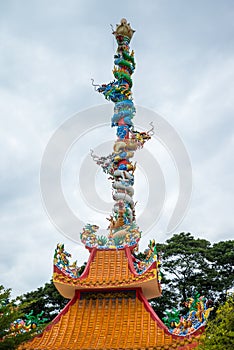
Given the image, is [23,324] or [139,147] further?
[139,147]

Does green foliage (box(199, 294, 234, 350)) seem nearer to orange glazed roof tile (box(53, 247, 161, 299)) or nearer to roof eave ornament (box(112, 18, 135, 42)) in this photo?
orange glazed roof tile (box(53, 247, 161, 299))

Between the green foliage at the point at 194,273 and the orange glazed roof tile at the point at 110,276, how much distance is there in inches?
403

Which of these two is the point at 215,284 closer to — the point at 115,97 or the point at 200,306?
the point at 115,97

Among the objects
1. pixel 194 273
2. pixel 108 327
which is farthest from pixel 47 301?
pixel 108 327

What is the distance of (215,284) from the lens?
20.2 metres

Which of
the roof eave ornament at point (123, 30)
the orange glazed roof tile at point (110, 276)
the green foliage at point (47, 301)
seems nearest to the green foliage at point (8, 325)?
the orange glazed roof tile at point (110, 276)

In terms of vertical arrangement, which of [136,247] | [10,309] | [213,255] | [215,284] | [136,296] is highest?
[213,255]

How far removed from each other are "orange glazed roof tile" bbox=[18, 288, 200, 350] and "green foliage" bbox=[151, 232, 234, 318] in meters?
10.8

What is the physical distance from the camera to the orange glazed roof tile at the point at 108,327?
841 cm

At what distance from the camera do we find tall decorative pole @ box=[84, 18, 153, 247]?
36.5 ft

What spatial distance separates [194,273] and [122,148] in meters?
10.7

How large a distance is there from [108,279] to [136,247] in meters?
1.38

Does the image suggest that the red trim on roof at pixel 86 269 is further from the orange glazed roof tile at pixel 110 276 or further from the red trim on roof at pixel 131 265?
the red trim on roof at pixel 131 265

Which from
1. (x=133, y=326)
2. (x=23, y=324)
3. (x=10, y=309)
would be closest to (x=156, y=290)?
(x=133, y=326)
